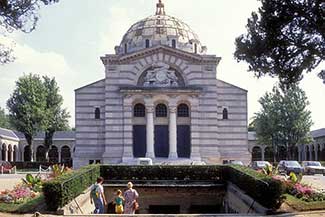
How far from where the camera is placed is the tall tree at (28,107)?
71.9 m

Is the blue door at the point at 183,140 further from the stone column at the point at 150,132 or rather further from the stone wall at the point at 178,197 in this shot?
the stone wall at the point at 178,197

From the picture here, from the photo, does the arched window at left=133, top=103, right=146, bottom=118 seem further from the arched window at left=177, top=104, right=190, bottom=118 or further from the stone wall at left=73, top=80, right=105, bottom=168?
the arched window at left=177, top=104, right=190, bottom=118

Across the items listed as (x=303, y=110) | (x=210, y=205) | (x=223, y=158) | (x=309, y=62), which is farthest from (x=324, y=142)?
(x=309, y=62)

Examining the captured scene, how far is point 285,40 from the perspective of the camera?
2144cm

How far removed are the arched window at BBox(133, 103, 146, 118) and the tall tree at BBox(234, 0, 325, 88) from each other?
111 ft

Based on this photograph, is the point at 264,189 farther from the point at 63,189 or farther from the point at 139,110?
the point at 139,110

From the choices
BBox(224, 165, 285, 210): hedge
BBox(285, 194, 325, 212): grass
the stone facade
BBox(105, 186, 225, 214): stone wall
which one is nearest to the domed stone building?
BBox(105, 186, 225, 214): stone wall

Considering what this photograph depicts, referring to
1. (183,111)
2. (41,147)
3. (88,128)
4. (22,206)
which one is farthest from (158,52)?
(41,147)

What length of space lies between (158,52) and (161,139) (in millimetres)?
9436

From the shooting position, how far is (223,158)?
190 ft

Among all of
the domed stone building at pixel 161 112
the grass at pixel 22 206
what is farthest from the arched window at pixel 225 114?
the grass at pixel 22 206

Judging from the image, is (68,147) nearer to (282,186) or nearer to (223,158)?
(223,158)

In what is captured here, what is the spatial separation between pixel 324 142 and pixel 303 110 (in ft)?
43.2

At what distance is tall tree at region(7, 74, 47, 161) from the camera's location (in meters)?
71.9
